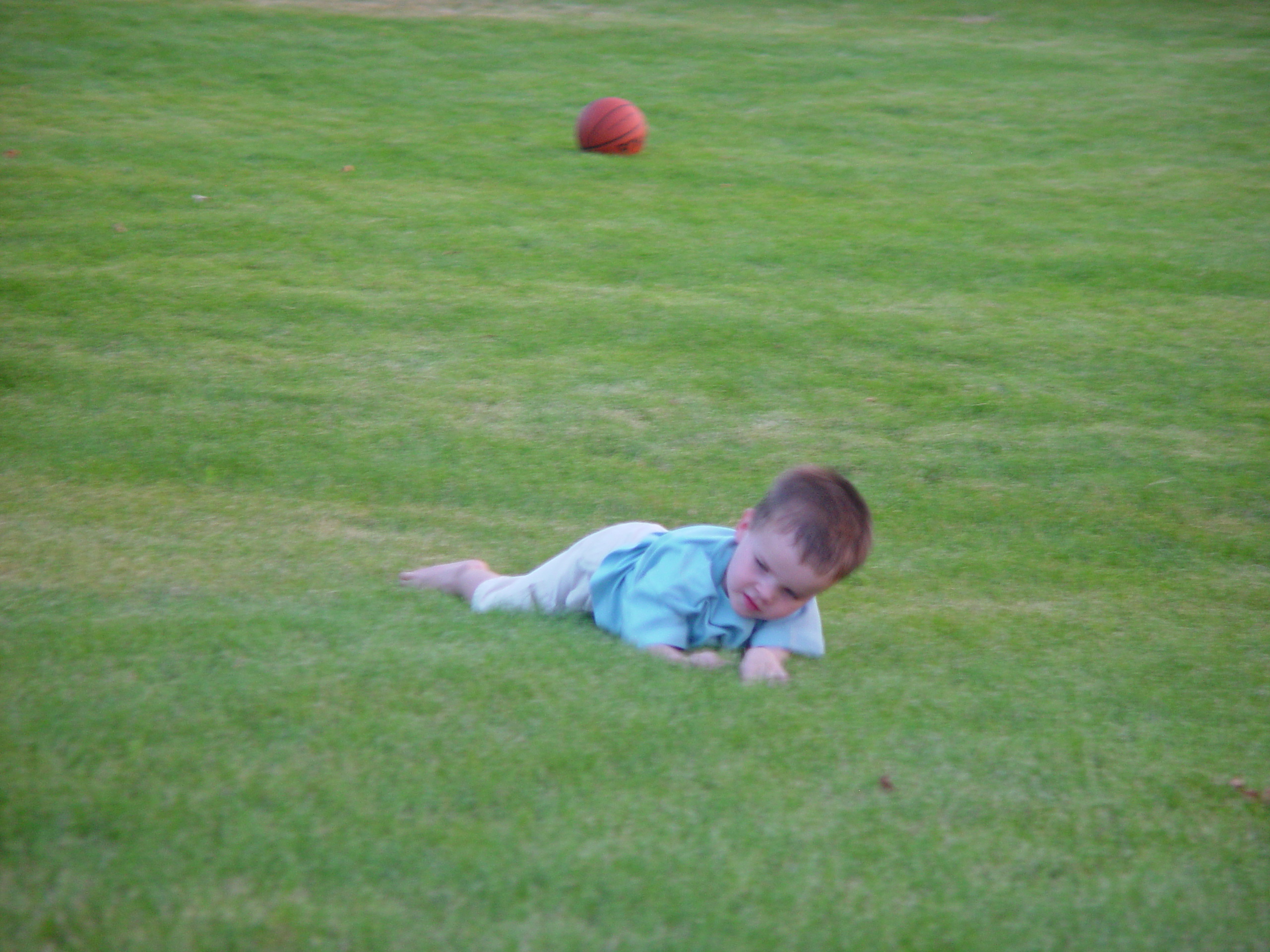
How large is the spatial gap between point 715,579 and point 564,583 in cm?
47

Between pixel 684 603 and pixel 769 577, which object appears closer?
pixel 769 577

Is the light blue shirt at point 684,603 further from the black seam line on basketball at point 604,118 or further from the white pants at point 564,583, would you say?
the black seam line on basketball at point 604,118

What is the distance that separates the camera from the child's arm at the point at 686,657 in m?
2.99

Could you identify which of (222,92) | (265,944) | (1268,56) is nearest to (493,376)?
(265,944)

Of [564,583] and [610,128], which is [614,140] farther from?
[564,583]

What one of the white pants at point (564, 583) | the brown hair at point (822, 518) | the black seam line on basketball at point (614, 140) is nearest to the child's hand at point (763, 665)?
the brown hair at point (822, 518)

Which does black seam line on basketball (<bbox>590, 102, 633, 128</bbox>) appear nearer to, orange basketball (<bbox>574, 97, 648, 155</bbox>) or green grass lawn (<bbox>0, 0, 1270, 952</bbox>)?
orange basketball (<bbox>574, 97, 648, 155</bbox>)

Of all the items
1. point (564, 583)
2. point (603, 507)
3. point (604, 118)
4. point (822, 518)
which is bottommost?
point (603, 507)

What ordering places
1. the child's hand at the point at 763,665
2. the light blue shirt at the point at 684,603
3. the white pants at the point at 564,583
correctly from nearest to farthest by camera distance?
the child's hand at the point at 763,665, the light blue shirt at the point at 684,603, the white pants at the point at 564,583

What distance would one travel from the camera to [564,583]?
335 centimetres

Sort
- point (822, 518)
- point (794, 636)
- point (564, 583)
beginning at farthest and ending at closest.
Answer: point (564, 583)
point (794, 636)
point (822, 518)

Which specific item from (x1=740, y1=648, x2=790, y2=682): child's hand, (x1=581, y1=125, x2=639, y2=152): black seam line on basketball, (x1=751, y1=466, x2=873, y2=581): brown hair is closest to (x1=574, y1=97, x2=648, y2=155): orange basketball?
(x1=581, y1=125, x2=639, y2=152): black seam line on basketball

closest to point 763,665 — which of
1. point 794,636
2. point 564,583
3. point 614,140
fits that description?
point 794,636

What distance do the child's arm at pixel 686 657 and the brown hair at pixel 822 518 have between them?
0.37 metres
